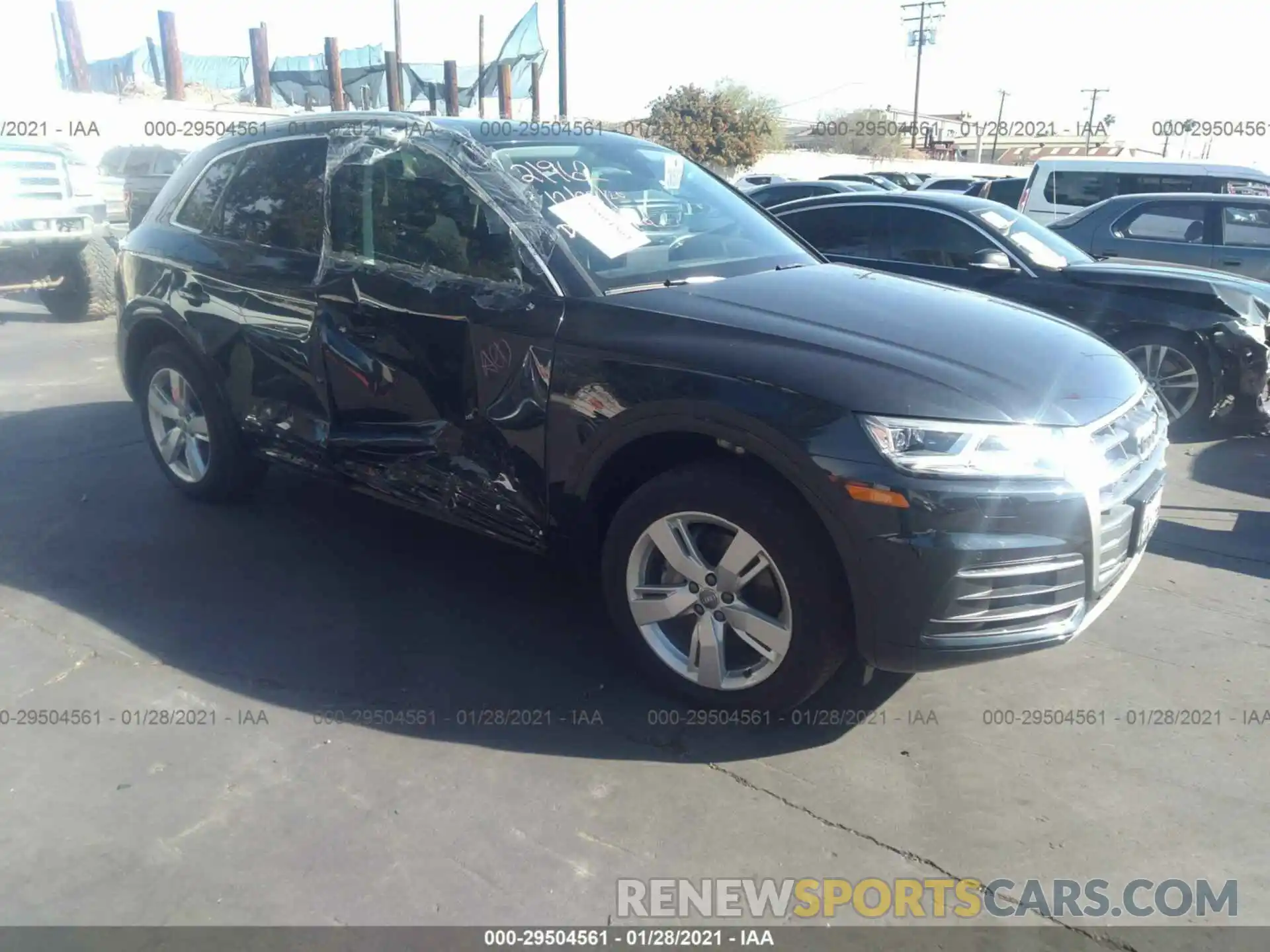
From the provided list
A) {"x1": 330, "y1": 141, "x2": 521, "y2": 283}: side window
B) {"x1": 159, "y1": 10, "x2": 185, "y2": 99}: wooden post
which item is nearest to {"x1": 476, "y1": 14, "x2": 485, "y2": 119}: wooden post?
{"x1": 159, "y1": 10, "x2": 185, "y2": 99}: wooden post

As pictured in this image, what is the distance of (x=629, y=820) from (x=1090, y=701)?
167 centimetres

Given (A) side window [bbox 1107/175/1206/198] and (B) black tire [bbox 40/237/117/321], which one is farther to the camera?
(A) side window [bbox 1107/175/1206/198]

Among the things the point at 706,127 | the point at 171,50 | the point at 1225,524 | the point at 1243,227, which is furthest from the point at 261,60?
the point at 1225,524

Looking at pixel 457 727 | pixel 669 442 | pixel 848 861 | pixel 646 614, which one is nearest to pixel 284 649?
pixel 457 727

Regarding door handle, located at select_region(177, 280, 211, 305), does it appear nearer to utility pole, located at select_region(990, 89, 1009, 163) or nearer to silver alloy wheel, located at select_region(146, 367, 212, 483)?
silver alloy wheel, located at select_region(146, 367, 212, 483)

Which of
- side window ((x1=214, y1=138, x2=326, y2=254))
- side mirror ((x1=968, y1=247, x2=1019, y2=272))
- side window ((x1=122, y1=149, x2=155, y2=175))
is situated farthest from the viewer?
side window ((x1=122, y1=149, x2=155, y2=175))

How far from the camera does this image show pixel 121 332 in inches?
205

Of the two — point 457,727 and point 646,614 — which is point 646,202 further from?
point 457,727

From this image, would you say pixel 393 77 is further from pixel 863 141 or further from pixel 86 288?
pixel 863 141

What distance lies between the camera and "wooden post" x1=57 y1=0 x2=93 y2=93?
36.5 m

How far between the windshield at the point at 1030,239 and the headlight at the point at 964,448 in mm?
4554

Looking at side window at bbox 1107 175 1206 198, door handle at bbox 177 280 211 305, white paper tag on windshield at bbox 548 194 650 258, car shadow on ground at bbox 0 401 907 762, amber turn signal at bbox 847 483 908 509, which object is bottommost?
car shadow on ground at bbox 0 401 907 762

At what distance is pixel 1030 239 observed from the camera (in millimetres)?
7066

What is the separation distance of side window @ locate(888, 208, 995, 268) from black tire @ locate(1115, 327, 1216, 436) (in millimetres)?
1123
